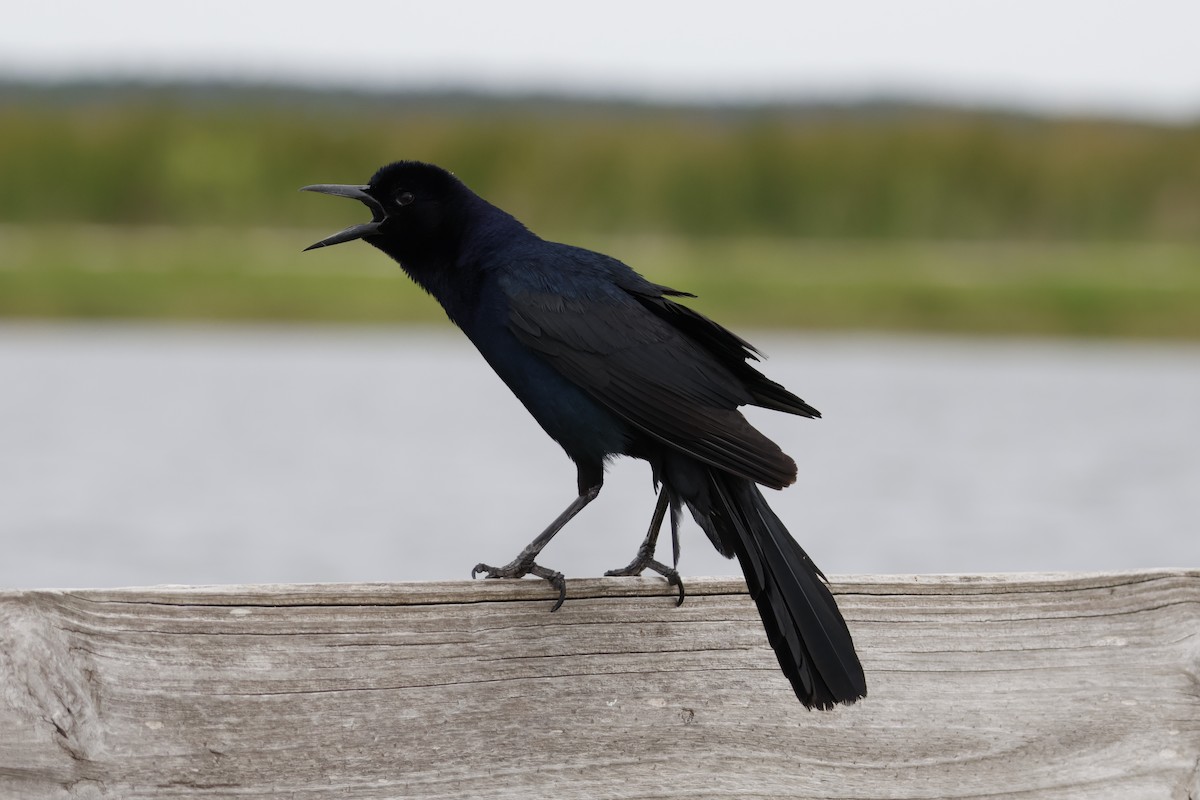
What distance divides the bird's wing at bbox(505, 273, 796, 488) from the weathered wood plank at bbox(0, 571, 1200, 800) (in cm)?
31

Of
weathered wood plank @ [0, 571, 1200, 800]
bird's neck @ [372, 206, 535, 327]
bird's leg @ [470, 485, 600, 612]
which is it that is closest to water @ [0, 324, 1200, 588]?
bird's neck @ [372, 206, 535, 327]

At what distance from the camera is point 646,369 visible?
3.03 meters

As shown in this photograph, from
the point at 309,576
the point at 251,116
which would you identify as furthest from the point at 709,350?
the point at 251,116

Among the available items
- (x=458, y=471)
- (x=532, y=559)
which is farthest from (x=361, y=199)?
(x=458, y=471)

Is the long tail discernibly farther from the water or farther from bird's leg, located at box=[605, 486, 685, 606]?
the water

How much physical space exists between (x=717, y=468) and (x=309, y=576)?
155 inches

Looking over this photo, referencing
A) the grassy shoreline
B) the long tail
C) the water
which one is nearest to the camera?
the long tail

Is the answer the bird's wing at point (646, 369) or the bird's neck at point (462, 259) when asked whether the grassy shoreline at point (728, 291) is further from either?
the bird's wing at point (646, 369)

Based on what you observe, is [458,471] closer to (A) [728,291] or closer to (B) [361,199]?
(B) [361,199]

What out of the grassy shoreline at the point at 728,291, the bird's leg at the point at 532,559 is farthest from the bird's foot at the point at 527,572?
the grassy shoreline at the point at 728,291

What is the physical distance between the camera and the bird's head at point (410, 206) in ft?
11.9

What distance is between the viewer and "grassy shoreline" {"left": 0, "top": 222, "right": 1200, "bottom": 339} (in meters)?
17.2

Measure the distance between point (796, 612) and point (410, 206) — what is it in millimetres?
1702

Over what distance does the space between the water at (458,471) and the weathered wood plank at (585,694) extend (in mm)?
3043
